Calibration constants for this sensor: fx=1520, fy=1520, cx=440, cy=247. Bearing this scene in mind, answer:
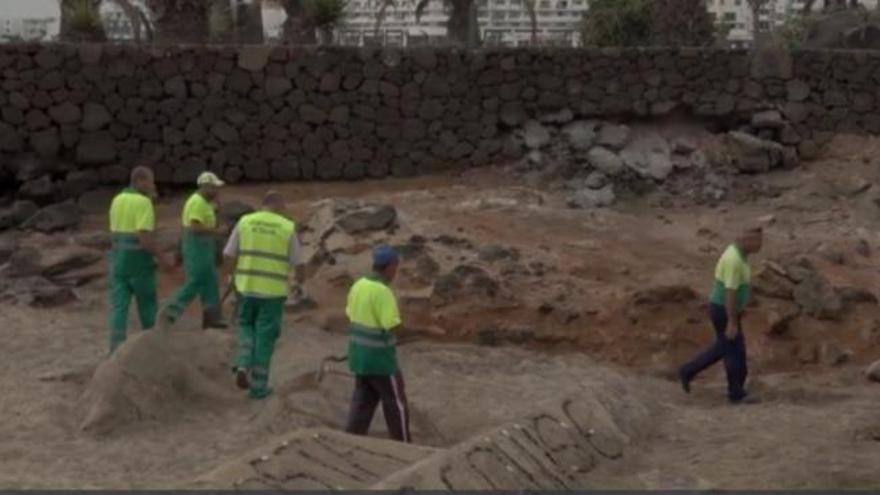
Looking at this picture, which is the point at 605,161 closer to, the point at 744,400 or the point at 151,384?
the point at 744,400

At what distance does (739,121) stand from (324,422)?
1107 cm

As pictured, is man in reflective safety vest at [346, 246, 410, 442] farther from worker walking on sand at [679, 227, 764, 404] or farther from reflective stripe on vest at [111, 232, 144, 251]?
worker walking on sand at [679, 227, 764, 404]

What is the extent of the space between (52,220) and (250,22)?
6588 mm

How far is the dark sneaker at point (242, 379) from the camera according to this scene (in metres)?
9.89

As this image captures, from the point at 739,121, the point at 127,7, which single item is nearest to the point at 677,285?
the point at 739,121

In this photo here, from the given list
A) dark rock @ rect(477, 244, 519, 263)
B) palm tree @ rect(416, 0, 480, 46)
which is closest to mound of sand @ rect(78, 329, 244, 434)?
dark rock @ rect(477, 244, 519, 263)

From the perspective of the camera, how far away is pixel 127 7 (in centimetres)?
2631

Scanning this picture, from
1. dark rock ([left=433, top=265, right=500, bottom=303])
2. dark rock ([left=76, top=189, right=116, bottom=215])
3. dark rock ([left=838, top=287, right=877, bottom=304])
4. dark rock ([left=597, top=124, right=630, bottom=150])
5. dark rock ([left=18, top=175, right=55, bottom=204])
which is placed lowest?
dark rock ([left=838, top=287, right=877, bottom=304])

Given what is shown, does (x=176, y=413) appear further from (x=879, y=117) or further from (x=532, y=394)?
(x=879, y=117)

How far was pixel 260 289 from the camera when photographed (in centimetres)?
983

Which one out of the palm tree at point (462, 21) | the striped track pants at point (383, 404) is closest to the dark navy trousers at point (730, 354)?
the striped track pants at point (383, 404)

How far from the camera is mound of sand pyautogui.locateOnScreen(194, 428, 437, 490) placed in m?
7.23

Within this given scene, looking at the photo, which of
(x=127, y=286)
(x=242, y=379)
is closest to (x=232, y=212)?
(x=127, y=286)

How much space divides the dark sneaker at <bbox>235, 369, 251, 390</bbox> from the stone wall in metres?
8.12
